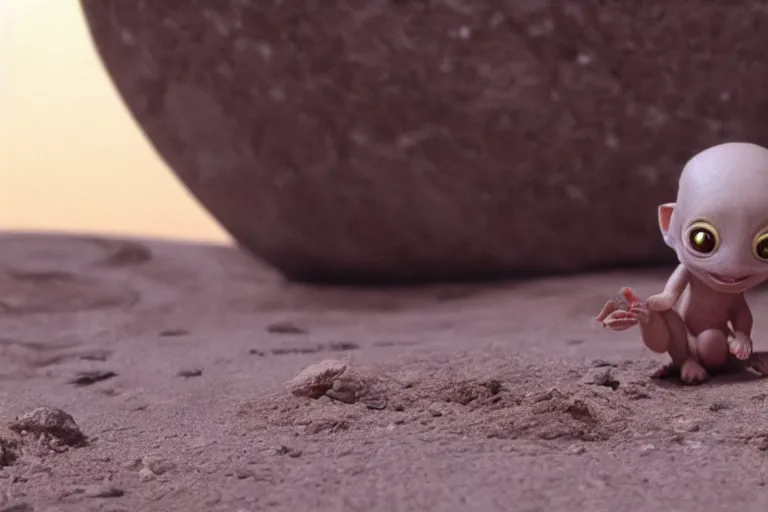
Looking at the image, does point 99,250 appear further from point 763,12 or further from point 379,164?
point 763,12

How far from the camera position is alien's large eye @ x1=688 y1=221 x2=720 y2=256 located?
121cm

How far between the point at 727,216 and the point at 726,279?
11 cm

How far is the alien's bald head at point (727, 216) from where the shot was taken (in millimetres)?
1175

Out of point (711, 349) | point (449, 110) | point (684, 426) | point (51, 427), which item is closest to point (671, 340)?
point (711, 349)

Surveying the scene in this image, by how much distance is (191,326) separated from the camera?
244 cm

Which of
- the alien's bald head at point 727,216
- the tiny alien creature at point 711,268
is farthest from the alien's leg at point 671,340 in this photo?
the alien's bald head at point 727,216

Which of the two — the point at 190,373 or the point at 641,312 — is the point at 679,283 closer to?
the point at 641,312

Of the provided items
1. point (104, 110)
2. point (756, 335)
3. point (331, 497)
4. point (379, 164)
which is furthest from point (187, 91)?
point (104, 110)

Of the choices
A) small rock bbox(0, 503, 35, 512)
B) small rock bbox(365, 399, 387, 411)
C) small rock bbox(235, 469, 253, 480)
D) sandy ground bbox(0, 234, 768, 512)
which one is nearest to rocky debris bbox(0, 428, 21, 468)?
sandy ground bbox(0, 234, 768, 512)

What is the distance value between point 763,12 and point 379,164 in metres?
1.28

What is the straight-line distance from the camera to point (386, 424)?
1.08 metres

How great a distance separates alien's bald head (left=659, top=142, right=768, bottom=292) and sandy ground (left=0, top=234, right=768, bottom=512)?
196 millimetres

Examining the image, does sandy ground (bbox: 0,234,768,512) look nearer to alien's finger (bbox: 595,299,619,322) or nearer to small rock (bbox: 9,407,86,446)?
small rock (bbox: 9,407,86,446)

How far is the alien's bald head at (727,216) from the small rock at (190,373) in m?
0.99
